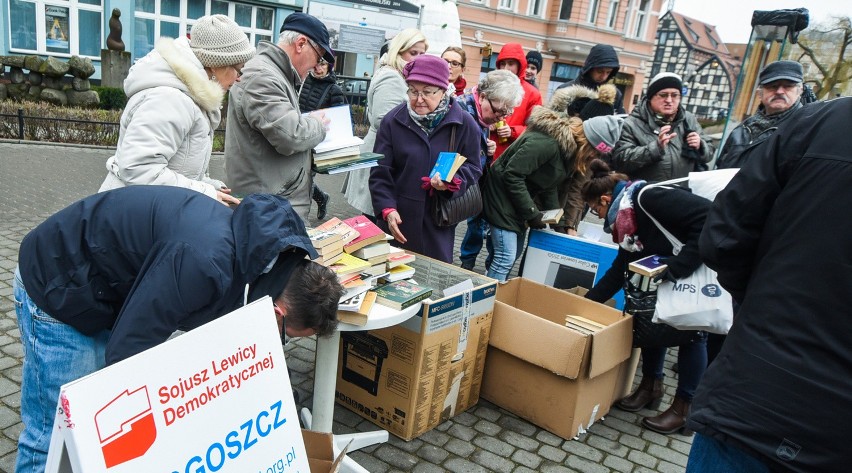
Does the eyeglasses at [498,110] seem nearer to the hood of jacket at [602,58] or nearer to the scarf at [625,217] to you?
the scarf at [625,217]

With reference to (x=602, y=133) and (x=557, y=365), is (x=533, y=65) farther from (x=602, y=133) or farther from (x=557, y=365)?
(x=557, y=365)

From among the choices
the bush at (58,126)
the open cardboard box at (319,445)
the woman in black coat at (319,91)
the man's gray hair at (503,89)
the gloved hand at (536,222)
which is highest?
the man's gray hair at (503,89)

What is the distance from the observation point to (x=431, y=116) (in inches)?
127

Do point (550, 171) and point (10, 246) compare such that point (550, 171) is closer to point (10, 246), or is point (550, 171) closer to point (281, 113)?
point (281, 113)

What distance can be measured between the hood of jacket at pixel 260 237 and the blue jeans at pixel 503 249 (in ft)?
8.30

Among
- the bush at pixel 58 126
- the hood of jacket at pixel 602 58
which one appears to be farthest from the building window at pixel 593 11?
the hood of jacket at pixel 602 58

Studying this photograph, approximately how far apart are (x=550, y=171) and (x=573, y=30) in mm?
24728

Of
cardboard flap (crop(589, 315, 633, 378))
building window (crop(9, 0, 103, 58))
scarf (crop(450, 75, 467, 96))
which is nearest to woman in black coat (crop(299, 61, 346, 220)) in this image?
scarf (crop(450, 75, 467, 96))

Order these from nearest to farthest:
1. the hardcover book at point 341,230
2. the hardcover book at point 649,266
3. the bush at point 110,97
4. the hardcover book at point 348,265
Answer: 1. the hardcover book at point 348,265
2. the hardcover book at point 341,230
3. the hardcover book at point 649,266
4. the bush at point 110,97

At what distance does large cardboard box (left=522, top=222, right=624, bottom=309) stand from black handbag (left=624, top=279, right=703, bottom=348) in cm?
109

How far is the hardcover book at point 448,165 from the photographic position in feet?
10.3

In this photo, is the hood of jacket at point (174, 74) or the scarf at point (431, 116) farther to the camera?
the scarf at point (431, 116)

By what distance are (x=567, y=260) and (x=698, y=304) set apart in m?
1.57

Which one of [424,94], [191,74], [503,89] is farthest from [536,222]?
[191,74]
